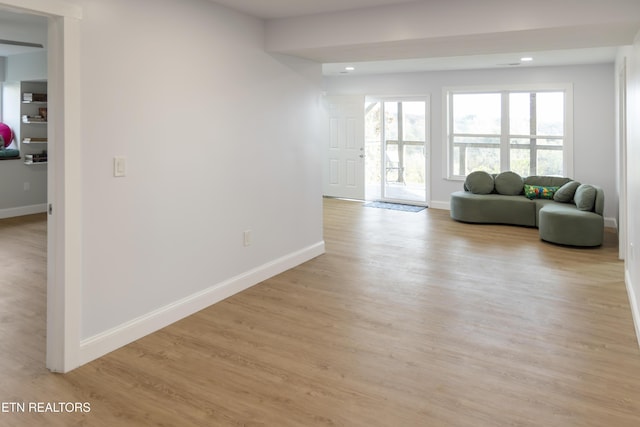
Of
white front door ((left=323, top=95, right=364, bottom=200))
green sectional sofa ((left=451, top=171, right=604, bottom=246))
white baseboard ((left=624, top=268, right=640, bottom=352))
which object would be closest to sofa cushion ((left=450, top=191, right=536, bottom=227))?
green sectional sofa ((left=451, top=171, right=604, bottom=246))

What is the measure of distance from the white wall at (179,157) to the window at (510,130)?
14.0 feet

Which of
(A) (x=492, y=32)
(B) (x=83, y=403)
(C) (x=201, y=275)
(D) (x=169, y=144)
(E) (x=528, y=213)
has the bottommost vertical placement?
(B) (x=83, y=403)

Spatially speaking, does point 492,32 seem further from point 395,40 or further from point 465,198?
point 465,198

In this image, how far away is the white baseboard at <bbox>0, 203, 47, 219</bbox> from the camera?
24.8 ft

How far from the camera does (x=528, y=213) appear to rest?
6906 millimetres

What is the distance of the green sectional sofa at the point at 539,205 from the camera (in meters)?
5.73

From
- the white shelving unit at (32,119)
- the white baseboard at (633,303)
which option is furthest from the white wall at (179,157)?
the white shelving unit at (32,119)

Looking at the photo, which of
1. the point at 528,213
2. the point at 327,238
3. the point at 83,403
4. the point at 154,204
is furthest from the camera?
the point at 528,213

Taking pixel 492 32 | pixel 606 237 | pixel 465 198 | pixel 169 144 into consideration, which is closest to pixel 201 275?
pixel 169 144

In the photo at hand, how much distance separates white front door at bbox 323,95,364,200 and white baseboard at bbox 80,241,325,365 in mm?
4590

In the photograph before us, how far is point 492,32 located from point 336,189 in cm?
641

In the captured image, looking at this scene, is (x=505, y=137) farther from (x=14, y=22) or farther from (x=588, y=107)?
(x=14, y=22)

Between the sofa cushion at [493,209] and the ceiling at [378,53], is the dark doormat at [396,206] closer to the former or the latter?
the sofa cushion at [493,209]

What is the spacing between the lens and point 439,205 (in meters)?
8.66
